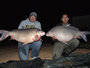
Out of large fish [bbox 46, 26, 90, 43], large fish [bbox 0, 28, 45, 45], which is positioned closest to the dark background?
large fish [bbox 46, 26, 90, 43]

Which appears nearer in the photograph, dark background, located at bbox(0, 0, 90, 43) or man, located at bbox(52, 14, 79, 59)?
man, located at bbox(52, 14, 79, 59)

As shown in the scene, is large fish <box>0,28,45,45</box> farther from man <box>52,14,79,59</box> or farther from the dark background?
the dark background

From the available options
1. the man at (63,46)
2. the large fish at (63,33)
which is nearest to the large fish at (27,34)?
the large fish at (63,33)

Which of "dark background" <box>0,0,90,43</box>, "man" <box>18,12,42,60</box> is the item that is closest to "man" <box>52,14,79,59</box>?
"man" <box>18,12,42,60</box>

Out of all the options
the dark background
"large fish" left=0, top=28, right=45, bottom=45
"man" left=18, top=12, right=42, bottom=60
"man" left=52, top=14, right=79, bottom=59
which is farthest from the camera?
the dark background

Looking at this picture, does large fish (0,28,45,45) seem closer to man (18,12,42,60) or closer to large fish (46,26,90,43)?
large fish (46,26,90,43)

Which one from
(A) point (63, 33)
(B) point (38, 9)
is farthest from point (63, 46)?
(B) point (38, 9)

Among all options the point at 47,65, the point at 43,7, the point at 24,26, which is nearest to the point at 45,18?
the point at 43,7

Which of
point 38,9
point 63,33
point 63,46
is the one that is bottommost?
point 63,46

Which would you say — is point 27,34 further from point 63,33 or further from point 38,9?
point 38,9

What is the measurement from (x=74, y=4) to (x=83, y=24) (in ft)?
19.9

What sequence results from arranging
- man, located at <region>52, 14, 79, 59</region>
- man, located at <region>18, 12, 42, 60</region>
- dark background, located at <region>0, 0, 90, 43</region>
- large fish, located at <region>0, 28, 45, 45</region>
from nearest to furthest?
large fish, located at <region>0, 28, 45, 45</region> → man, located at <region>52, 14, 79, 59</region> → man, located at <region>18, 12, 42, 60</region> → dark background, located at <region>0, 0, 90, 43</region>

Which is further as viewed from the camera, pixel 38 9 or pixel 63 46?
pixel 38 9

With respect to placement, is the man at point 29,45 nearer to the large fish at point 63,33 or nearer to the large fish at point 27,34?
the large fish at point 27,34
